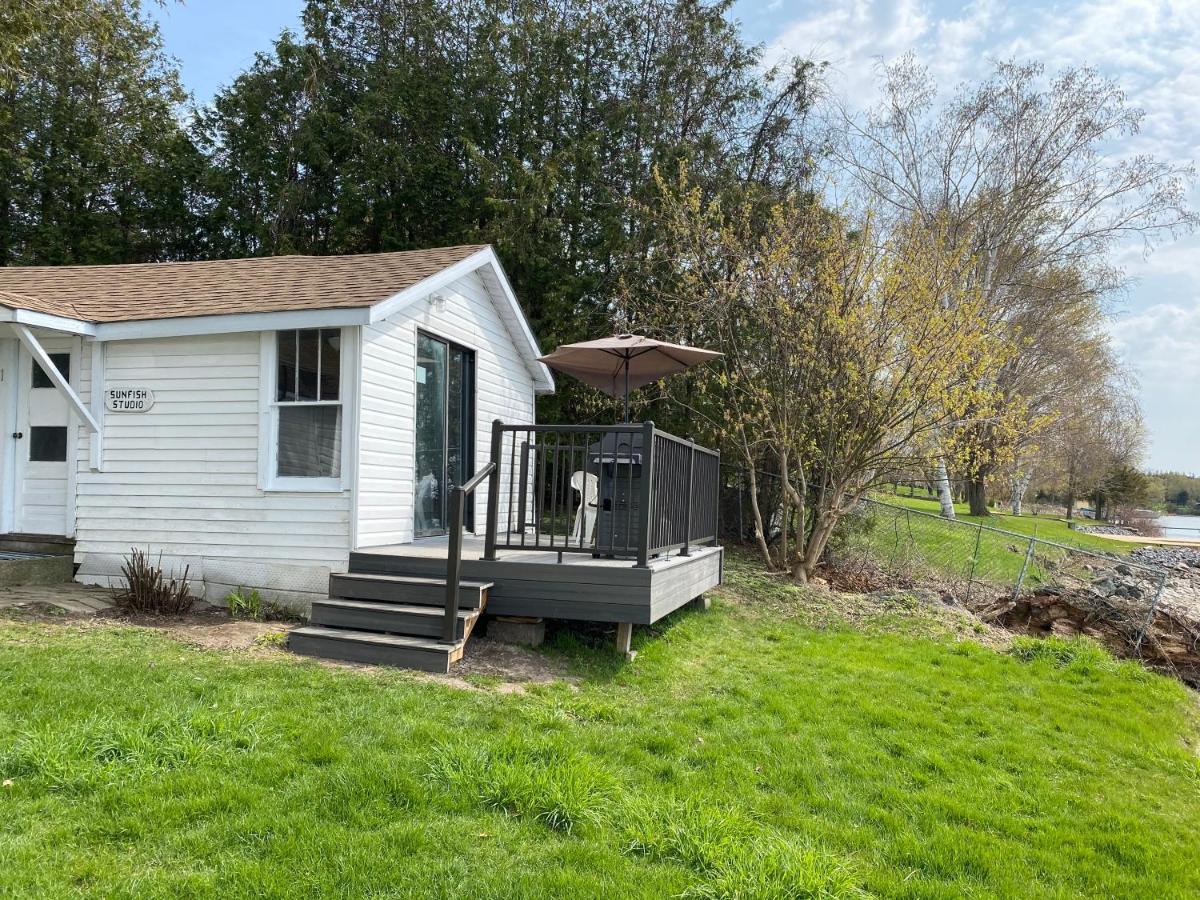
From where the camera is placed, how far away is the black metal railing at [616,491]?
532 cm

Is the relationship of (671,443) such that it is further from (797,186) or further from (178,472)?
(797,186)

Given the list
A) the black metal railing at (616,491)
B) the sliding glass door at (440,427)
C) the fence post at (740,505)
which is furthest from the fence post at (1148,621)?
the sliding glass door at (440,427)

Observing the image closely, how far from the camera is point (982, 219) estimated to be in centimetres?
1934

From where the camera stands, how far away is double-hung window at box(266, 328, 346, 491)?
634 cm

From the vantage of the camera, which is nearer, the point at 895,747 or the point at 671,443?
the point at 895,747

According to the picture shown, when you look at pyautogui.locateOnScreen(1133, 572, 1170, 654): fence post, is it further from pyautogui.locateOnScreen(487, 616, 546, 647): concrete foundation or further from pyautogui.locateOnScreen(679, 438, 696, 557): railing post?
pyautogui.locateOnScreen(487, 616, 546, 647): concrete foundation

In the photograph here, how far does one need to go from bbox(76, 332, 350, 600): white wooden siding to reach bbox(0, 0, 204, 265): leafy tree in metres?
10.8

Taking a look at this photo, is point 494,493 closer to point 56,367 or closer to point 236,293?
point 236,293

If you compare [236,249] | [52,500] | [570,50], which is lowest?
[52,500]

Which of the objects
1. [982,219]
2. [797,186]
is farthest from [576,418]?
[982,219]

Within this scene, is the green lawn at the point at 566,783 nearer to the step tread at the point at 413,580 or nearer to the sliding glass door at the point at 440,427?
the step tread at the point at 413,580

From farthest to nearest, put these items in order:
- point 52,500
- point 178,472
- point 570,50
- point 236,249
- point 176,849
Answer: point 236,249, point 570,50, point 52,500, point 178,472, point 176,849

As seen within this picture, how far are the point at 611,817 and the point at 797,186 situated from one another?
12351mm

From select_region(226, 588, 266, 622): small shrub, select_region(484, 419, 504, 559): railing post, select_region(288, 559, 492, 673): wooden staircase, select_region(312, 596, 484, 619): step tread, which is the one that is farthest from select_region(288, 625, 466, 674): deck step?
select_region(226, 588, 266, 622): small shrub
